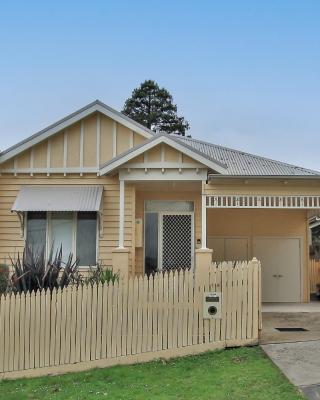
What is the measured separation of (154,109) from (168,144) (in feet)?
122

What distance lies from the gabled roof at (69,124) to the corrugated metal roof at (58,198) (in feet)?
3.56

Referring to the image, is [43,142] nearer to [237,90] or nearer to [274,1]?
[274,1]

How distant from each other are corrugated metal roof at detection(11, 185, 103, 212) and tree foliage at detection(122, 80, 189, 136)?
34.6m

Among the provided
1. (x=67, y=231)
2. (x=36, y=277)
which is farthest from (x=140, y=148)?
(x=36, y=277)

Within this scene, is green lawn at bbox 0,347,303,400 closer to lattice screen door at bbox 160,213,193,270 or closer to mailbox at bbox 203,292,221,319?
mailbox at bbox 203,292,221,319

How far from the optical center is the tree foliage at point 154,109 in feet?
157

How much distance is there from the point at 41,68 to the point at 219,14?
913 cm

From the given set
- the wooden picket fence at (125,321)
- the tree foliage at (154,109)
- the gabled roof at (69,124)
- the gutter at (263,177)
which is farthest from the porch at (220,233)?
the tree foliage at (154,109)

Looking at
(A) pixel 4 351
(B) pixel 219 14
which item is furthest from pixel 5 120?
(A) pixel 4 351

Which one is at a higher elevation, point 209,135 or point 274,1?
point 209,135

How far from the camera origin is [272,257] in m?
16.2

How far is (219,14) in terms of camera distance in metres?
14.2

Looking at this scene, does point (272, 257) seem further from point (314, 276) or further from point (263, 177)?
point (263, 177)

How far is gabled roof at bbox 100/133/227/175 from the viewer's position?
1230 centimetres
